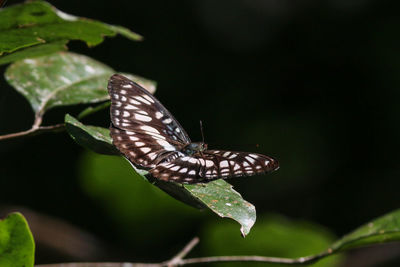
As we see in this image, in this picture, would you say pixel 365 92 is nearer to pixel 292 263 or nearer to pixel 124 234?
pixel 124 234

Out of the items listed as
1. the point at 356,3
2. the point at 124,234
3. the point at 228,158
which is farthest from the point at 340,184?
the point at 228,158

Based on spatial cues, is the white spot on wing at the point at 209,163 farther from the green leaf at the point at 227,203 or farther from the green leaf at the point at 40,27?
the green leaf at the point at 40,27

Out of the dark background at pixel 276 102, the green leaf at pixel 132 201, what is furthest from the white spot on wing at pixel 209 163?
the dark background at pixel 276 102

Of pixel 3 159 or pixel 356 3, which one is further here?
pixel 356 3

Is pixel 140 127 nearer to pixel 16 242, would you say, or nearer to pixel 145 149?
pixel 145 149

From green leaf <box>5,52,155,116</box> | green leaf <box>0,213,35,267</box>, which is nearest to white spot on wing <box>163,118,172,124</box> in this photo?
green leaf <box>5,52,155,116</box>

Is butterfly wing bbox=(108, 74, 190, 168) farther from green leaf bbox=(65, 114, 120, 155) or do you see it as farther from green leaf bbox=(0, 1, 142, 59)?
green leaf bbox=(0, 1, 142, 59)
